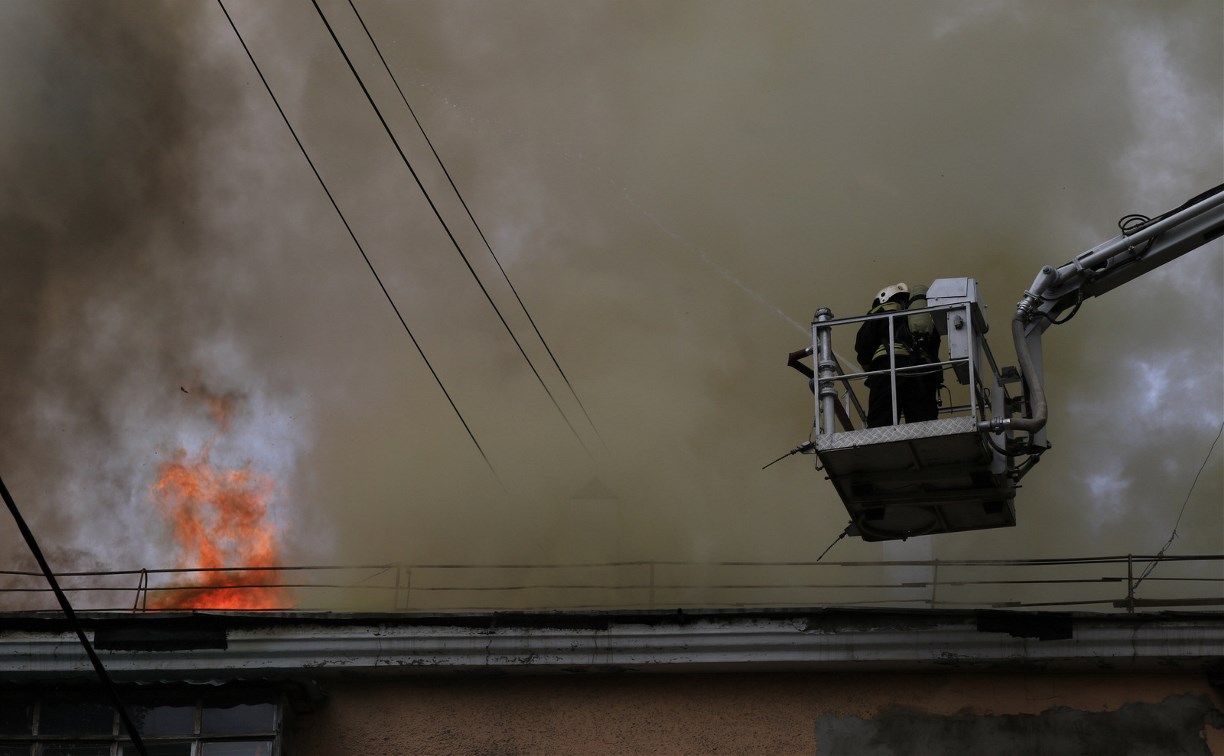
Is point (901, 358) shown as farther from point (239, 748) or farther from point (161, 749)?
point (161, 749)

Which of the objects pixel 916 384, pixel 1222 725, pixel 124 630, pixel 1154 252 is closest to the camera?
pixel 1222 725

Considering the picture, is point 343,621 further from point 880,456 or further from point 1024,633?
point 1024,633

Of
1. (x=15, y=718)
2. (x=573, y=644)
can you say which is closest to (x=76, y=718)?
(x=15, y=718)

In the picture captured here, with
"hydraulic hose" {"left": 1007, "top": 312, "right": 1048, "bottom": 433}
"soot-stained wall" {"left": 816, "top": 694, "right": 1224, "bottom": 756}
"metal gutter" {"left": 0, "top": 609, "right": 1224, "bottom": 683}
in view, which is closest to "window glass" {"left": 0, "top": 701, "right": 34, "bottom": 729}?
"metal gutter" {"left": 0, "top": 609, "right": 1224, "bottom": 683}

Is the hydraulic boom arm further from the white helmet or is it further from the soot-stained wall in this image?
the soot-stained wall

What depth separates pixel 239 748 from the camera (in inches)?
371

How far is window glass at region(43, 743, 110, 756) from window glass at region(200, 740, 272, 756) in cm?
72

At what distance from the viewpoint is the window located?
30.9ft

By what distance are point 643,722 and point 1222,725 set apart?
401cm

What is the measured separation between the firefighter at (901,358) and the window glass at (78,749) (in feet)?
20.4

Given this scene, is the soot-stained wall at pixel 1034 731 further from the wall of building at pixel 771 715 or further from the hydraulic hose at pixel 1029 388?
the hydraulic hose at pixel 1029 388

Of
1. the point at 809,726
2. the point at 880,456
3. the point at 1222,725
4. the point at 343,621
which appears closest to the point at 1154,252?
the point at 880,456

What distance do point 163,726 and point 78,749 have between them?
0.63m

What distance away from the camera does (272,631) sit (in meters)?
9.76
